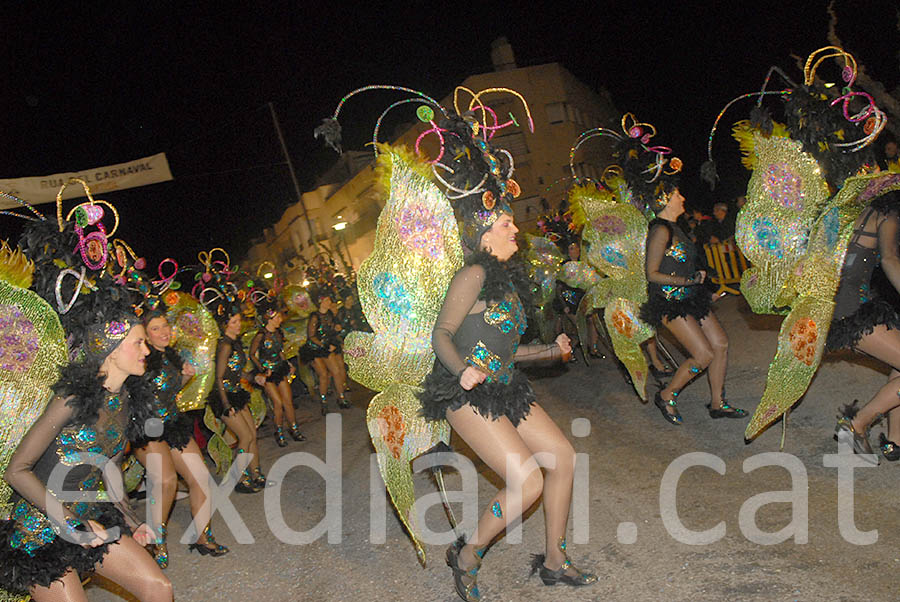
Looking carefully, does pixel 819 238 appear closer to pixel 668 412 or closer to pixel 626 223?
pixel 668 412

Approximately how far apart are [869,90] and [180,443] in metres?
10.4

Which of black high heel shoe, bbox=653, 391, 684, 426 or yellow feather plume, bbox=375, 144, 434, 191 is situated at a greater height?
yellow feather plume, bbox=375, 144, 434, 191

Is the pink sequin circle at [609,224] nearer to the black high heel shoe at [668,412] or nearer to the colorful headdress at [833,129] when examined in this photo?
the black high heel shoe at [668,412]

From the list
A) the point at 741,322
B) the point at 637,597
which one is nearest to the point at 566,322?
the point at 741,322

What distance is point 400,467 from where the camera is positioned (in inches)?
145

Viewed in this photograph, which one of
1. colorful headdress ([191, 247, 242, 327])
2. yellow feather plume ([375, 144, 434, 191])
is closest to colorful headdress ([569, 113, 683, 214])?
yellow feather plume ([375, 144, 434, 191])

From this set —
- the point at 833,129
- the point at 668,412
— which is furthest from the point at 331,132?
the point at 668,412

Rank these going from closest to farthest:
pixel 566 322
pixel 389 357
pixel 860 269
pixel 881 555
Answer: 1. pixel 881 555
2. pixel 389 357
3. pixel 860 269
4. pixel 566 322

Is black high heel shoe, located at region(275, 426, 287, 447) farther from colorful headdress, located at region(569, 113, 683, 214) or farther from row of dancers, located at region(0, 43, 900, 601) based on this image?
colorful headdress, located at region(569, 113, 683, 214)

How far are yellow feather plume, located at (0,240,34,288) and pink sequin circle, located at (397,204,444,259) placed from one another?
1.75 m

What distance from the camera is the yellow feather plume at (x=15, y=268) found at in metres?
3.12

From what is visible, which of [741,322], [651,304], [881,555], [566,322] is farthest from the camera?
[566,322]

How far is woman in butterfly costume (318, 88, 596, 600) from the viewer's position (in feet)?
10.7

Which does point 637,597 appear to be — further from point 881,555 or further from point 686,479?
point 686,479
